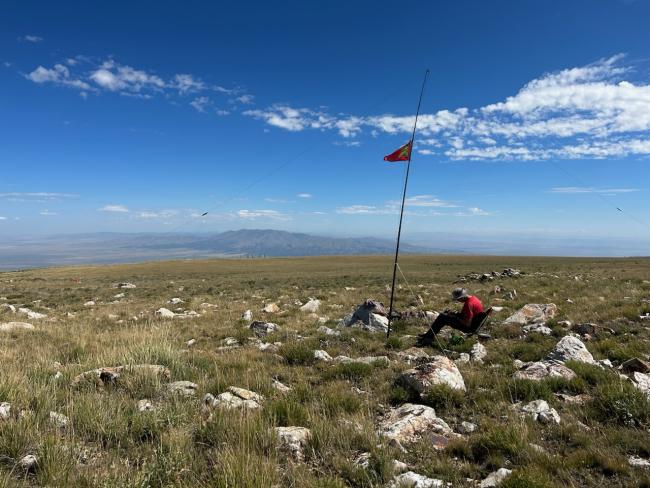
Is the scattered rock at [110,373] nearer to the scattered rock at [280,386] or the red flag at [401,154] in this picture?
the scattered rock at [280,386]

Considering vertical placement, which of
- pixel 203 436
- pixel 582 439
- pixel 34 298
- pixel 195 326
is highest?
pixel 582 439

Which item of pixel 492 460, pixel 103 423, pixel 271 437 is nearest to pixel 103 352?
pixel 103 423

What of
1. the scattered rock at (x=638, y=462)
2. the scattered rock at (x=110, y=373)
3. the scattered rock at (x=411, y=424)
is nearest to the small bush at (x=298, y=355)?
the scattered rock at (x=110, y=373)

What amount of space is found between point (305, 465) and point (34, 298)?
1126 inches

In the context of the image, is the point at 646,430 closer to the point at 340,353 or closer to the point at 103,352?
the point at 340,353

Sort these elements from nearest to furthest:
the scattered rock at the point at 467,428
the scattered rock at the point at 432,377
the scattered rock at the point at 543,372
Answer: the scattered rock at the point at 467,428
the scattered rock at the point at 432,377
the scattered rock at the point at 543,372

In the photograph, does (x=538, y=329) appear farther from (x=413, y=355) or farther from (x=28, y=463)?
(x=28, y=463)

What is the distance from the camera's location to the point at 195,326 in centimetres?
1345

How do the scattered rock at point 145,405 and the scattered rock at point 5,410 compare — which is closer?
the scattered rock at point 5,410

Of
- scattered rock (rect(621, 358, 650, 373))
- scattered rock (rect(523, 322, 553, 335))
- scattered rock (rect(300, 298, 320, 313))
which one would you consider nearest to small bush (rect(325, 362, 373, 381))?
scattered rock (rect(621, 358, 650, 373))

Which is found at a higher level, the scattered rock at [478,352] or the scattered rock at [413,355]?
the scattered rock at [478,352]

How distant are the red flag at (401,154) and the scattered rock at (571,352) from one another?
18.2 ft

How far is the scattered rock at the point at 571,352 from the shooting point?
25.0 ft

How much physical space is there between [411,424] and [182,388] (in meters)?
3.62
